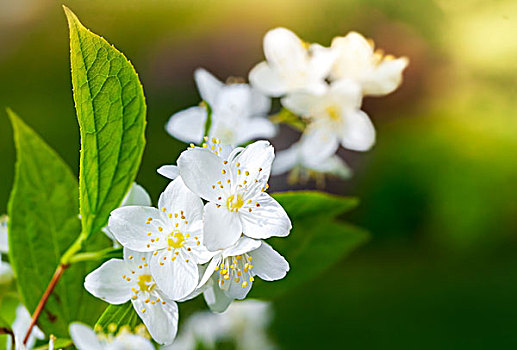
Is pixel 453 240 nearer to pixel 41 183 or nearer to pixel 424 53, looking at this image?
pixel 424 53

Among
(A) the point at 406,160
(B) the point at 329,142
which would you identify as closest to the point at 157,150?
(A) the point at 406,160

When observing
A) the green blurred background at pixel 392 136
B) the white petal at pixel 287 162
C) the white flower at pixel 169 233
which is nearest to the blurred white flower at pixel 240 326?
the white petal at pixel 287 162

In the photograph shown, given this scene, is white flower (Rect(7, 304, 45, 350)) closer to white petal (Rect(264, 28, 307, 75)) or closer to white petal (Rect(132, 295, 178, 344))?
white petal (Rect(132, 295, 178, 344))

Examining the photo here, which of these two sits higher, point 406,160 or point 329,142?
point 329,142

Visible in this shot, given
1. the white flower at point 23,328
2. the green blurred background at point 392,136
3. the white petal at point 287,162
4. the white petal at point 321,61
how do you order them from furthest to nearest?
the green blurred background at point 392,136 → the white petal at point 287,162 → the white petal at point 321,61 → the white flower at point 23,328

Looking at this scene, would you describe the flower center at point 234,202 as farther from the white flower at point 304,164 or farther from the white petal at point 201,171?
the white flower at point 304,164

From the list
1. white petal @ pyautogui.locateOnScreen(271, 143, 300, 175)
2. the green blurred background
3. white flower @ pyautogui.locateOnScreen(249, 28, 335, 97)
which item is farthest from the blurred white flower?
the green blurred background
